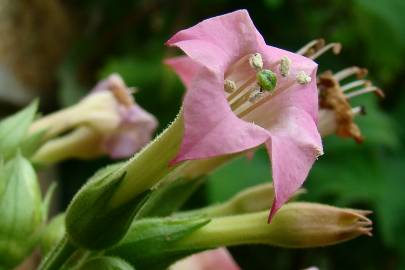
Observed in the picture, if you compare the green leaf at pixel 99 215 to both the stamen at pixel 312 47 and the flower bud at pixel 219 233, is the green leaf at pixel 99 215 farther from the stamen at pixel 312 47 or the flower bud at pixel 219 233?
the stamen at pixel 312 47

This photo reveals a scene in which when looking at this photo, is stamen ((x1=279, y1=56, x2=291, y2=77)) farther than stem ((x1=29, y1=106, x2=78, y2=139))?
No

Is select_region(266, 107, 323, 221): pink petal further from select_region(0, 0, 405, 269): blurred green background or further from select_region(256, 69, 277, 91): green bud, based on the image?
select_region(0, 0, 405, 269): blurred green background

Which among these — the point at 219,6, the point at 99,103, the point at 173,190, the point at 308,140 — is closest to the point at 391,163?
the point at 219,6

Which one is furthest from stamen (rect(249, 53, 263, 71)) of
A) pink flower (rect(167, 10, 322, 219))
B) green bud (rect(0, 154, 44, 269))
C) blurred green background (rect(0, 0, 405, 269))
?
blurred green background (rect(0, 0, 405, 269))

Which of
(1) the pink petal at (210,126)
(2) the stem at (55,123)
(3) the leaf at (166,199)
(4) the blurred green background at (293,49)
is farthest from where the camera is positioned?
(4) the blurred green background at (293,49)

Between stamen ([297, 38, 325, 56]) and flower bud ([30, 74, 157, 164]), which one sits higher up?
stamen ([297, 38, 325, 56])


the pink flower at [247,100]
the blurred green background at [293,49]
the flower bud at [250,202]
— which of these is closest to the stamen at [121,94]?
the flower bud at [250,202]

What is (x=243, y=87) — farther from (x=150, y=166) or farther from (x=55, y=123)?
(x=55, y=123)

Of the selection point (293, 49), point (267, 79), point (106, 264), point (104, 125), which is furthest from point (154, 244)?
point (293, 49)
